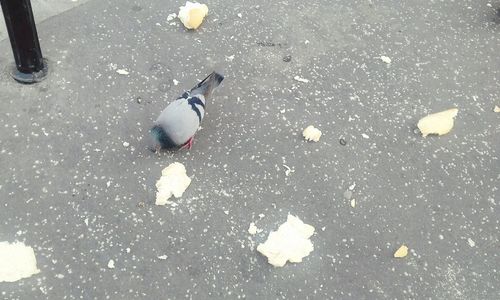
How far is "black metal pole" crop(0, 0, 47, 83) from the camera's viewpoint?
270 centimetres

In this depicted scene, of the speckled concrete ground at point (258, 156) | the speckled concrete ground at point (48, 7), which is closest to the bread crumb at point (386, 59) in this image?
the speckled concrete ground at point (258, 156)

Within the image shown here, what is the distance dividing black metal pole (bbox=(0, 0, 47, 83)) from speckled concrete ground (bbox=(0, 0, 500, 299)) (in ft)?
0.24

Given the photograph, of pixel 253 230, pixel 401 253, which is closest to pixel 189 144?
pixel 253 230

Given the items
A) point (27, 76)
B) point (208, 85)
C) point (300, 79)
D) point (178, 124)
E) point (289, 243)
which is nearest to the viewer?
point (289, 243)

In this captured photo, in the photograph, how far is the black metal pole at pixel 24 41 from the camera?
2697mm

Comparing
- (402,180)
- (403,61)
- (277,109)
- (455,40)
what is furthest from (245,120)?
(455,40)

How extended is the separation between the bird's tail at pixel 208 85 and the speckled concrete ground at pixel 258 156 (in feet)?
0.60

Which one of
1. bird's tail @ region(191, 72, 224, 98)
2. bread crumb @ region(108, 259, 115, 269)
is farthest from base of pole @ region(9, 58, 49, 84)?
bread crumb @ region(108, 259, 115, 269)

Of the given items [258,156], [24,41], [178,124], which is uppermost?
[24,41]

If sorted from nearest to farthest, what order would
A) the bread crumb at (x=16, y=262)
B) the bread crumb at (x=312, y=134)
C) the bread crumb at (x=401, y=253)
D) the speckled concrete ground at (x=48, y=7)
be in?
the bread crumb at (x=16, y=262) → the bread crumb at (x=401, y=253) → the bread crumb at (x=312, y=134) → the speckled concrete ground at (x=48, y=7)

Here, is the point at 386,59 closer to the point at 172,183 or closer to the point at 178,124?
the point at 178,124

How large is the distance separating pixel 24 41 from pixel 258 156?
138cm

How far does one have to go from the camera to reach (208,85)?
117 inches

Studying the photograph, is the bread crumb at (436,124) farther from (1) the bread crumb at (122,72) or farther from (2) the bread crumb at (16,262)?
(2) the bread crumb at (16,262)
